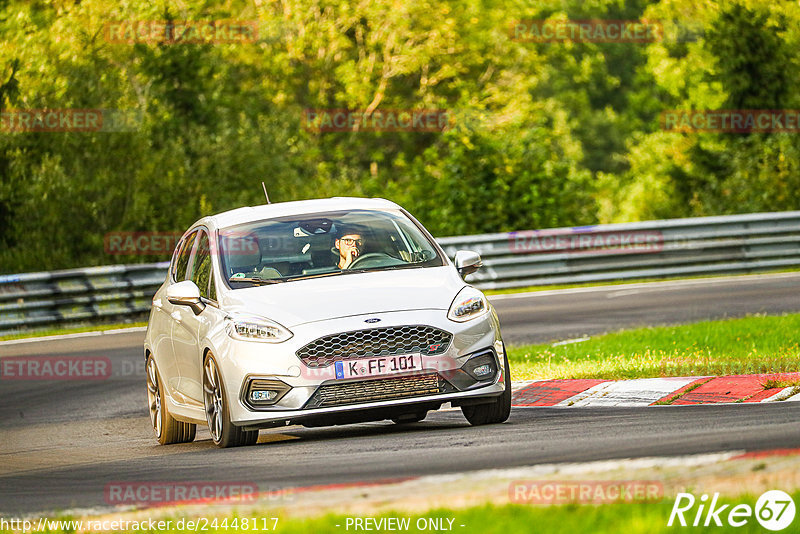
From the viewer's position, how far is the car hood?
9.27 m

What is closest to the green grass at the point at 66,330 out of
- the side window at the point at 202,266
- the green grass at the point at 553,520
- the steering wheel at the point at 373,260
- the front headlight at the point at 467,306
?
the side window at the point at 202,266

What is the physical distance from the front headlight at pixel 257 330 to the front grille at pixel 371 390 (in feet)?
1.41

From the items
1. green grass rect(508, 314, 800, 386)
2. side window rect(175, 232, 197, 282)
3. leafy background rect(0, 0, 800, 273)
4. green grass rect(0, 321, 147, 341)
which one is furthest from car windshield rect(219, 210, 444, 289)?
leafy background rect(0, 0, 800, 273)

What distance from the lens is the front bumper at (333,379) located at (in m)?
9.14

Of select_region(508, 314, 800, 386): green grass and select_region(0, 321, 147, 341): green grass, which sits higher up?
select_region(508, 314, 800, 386): green grass

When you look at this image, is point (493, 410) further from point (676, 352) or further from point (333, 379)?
point (676, 352)

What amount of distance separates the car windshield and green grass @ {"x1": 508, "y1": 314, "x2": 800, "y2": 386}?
104 inches

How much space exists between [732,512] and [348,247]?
5.39 meters

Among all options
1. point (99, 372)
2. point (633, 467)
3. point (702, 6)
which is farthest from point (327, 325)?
point (702, 6)

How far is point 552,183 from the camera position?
31.6 meters

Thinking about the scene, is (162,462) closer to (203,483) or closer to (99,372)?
(203,483)

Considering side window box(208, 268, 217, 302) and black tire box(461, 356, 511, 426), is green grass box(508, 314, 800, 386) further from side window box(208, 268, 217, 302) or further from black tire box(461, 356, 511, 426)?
side window box(208, 268, 217, 302)

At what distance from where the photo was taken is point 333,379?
914cm

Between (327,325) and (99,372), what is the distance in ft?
27.7
